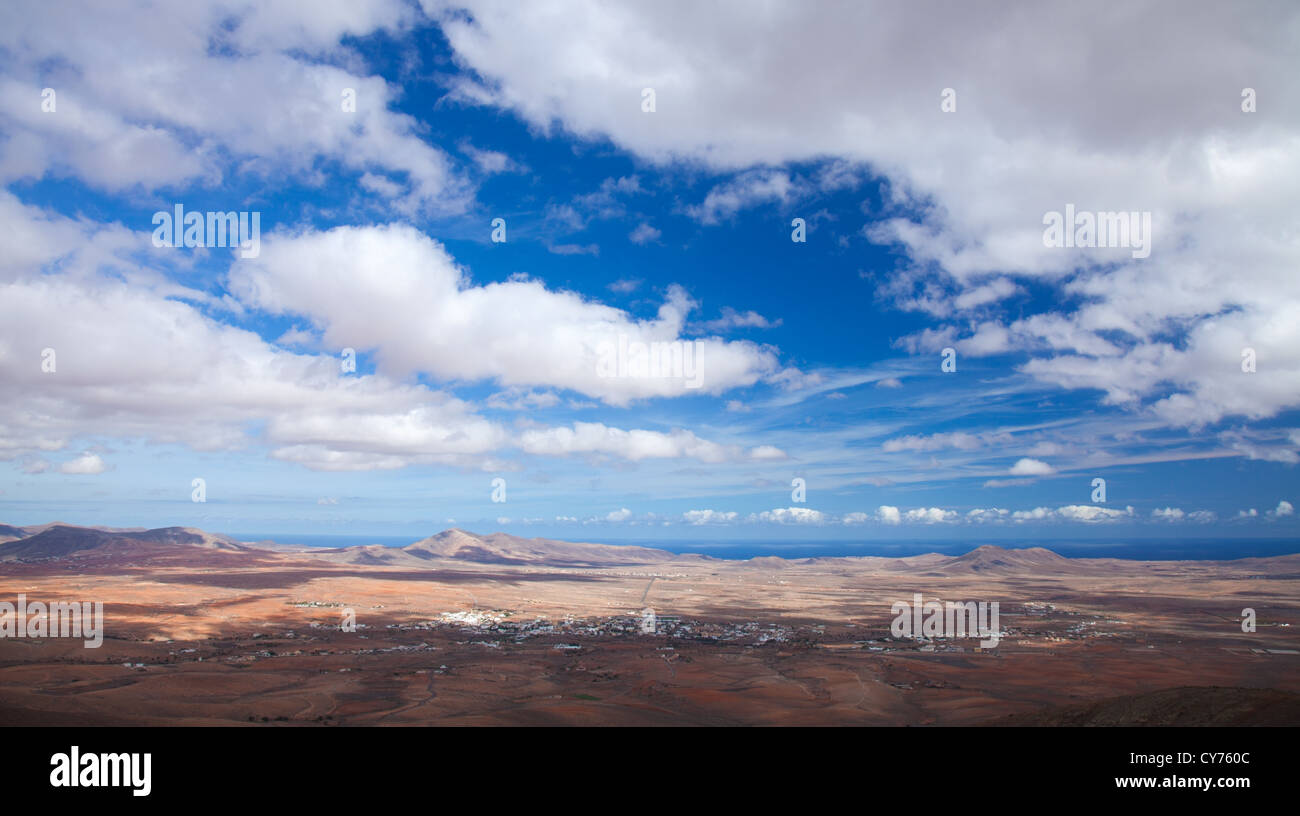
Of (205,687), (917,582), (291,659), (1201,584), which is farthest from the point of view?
(917,582)

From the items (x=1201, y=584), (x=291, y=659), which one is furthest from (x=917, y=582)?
(x=291, y=659)

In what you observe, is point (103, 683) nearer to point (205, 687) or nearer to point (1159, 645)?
point (205, 687)

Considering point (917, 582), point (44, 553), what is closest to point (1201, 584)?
point (917, 582)

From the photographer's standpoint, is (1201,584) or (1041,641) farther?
(1201,584)
